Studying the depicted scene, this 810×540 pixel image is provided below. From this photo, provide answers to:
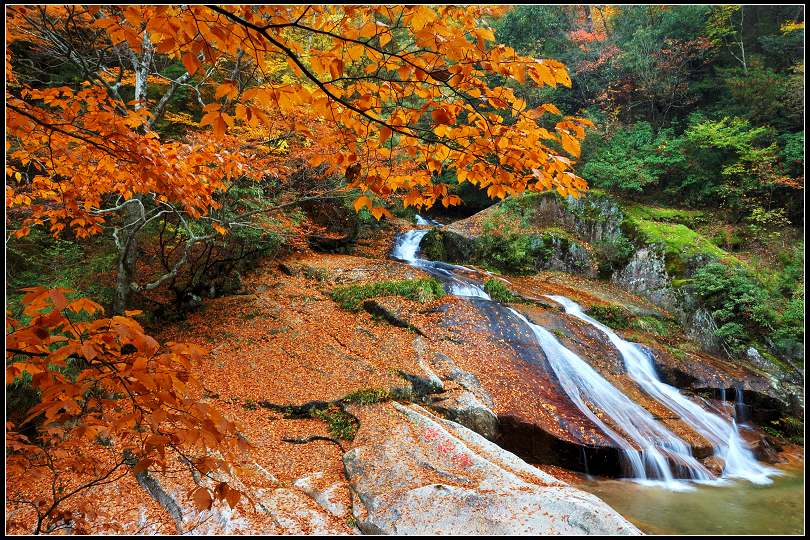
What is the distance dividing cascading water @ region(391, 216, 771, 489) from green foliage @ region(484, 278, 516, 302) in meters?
1.26

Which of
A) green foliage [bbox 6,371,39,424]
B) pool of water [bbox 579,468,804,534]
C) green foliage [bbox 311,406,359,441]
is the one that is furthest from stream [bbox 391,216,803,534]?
green foliage [bbox 6,371,39,424]

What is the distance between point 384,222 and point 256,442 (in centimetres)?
1227

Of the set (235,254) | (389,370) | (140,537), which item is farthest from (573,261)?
(140,537)

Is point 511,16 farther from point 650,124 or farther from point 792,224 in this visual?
point 792,224

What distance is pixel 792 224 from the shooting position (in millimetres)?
12250

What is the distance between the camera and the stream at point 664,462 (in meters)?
5.41

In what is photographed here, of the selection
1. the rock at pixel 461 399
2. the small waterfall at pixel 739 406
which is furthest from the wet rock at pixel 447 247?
the small waterfall at pixel 739 406

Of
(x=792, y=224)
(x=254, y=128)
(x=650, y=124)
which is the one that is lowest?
(x=792, y=224)

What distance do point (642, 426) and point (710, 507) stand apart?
1463 millimetres

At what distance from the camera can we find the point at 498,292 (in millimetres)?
10609

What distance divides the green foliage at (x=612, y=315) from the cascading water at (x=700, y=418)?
688 mm

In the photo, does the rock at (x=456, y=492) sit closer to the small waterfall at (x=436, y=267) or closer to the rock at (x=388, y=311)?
the rock at (x=388, y=311)

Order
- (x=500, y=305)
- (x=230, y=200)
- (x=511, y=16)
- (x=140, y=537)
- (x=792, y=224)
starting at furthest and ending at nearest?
(x=511, y=16) < (x=792, y=224) < (x=500, y=305) < (x=230, y=200) < (x=140, y=537)

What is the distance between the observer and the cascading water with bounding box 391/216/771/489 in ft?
20.6
